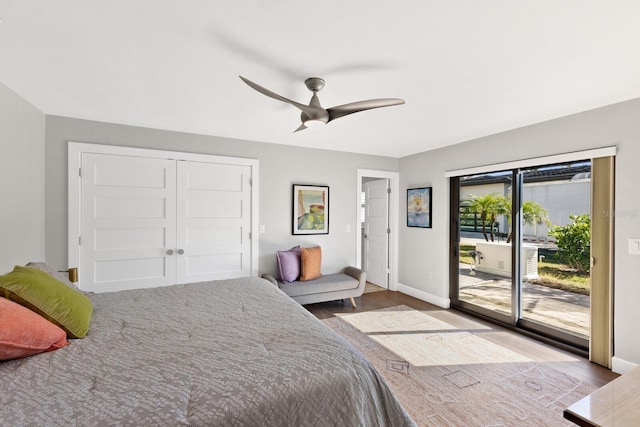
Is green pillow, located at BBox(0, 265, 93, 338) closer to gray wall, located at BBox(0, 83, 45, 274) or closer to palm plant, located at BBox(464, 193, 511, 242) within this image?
gray wall, located at BBox(0, 83, 45, 274)

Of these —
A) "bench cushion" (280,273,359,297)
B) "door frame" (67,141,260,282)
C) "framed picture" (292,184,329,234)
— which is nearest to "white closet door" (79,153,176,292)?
"door frame" (67,141,260,282)

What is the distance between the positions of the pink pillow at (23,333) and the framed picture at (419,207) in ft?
13.9

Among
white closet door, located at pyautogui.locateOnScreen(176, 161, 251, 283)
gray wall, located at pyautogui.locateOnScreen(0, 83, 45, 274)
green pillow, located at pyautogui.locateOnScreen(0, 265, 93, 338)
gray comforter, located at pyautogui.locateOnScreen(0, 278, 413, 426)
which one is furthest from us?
white closet door, located at pyautogui.locateOnScreen(176, 161, 251, 283)

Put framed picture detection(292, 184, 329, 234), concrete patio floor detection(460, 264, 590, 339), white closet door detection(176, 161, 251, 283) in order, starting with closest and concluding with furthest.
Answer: concrete patio floor detection(460, 264, 590, 339)
white closet door detection(176, 161, 251, 283)
framed picture detection(292, 184, 329, 234)

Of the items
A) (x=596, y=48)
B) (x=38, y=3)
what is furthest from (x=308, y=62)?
(x=596, y=48)

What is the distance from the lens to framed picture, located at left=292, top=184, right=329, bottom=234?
427cm

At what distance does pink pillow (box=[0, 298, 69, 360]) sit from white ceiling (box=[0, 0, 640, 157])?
1458 mm

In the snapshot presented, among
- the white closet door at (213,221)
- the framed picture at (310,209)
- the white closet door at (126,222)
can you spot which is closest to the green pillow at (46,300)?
the white closet door at (126,222)

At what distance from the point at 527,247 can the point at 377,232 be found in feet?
7.76

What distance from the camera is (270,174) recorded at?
4109mm

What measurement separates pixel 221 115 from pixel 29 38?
4.78 ft

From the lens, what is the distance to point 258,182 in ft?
13.2

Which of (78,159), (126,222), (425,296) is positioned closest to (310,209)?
(425,296)

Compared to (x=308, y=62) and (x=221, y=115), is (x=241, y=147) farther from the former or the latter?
(x=308, y=62)
